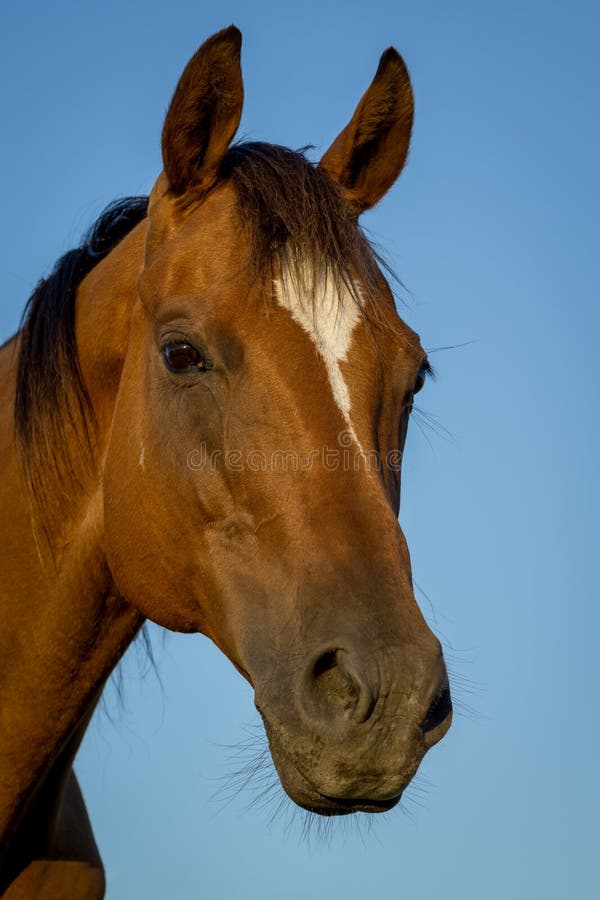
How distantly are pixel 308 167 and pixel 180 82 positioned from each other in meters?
0.62

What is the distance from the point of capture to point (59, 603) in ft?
13.1

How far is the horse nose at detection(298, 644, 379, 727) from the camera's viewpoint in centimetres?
278

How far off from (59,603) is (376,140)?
2.52 m

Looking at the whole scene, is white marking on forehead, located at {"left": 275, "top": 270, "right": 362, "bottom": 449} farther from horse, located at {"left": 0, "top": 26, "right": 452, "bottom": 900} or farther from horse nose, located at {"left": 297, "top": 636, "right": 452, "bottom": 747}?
horse nose, located at {"left": 297, "top": 636, "right": 452, "bottom": 747}

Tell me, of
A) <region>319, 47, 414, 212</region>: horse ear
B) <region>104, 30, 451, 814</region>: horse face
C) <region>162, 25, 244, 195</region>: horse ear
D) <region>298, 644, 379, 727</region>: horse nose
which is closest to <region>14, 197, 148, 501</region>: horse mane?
<region>104, 30, 451, 814</region>: horse face

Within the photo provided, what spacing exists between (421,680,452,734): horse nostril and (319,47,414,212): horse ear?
231 cm

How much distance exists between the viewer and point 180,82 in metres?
3.83

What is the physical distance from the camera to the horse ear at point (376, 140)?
4.38 m

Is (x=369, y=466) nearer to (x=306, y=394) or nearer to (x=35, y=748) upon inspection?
(x=306, y=394)

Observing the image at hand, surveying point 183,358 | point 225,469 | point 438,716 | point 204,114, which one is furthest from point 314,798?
point 204,114

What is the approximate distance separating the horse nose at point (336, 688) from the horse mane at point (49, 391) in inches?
65.5

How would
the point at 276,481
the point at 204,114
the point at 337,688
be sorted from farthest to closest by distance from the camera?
the point at 204,114
the point at 276,481
the point at 337,688

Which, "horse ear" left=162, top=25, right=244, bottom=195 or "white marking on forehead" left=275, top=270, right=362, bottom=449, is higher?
"horse ear" left=162, top=25, right=244, bottom=195

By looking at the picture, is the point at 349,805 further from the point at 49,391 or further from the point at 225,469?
the point at 49,391
